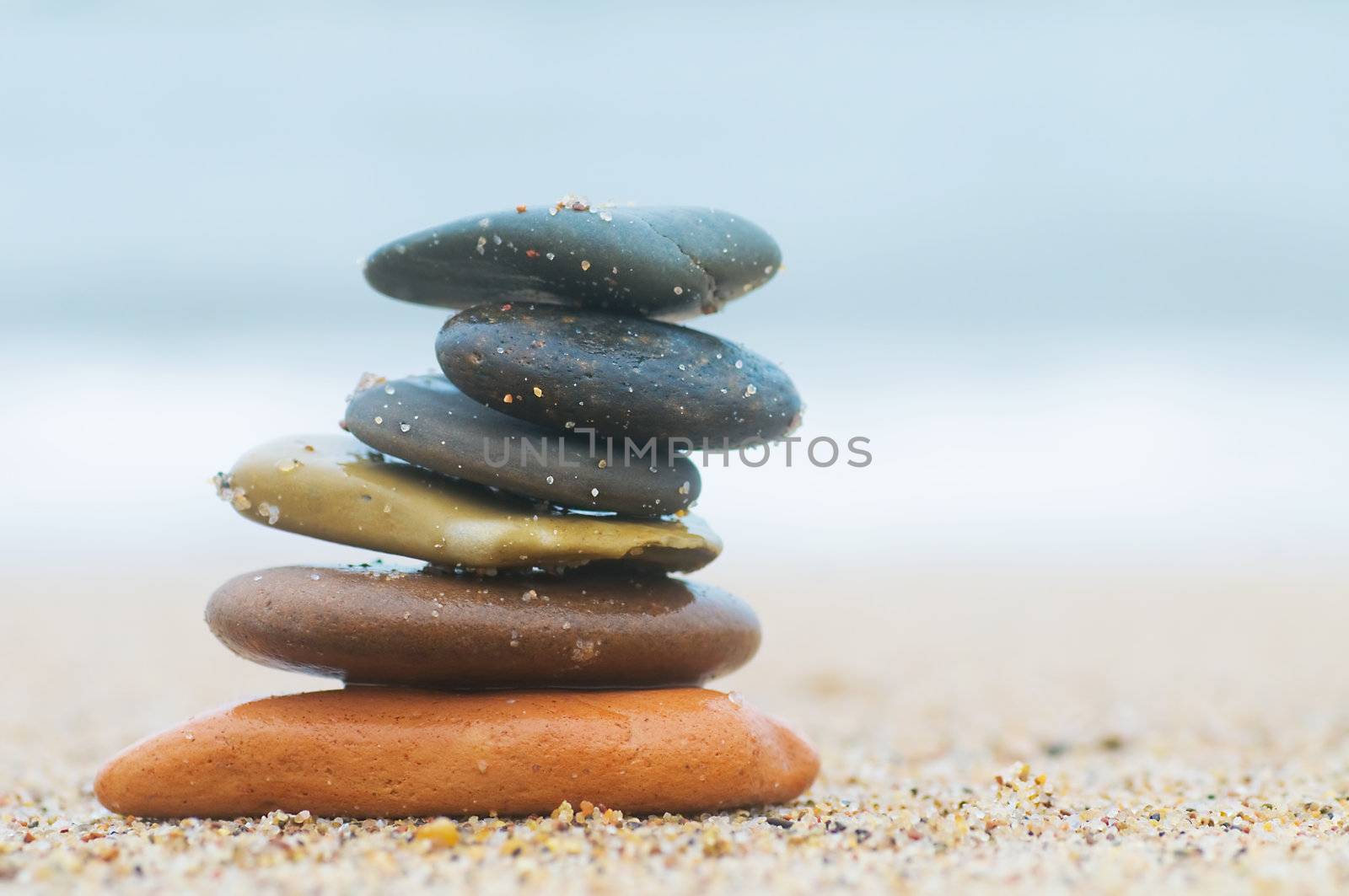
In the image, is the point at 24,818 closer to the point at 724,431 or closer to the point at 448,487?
the point at 448,487

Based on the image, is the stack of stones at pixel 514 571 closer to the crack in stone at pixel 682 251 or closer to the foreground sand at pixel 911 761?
the crack in stone at pixel 682 251

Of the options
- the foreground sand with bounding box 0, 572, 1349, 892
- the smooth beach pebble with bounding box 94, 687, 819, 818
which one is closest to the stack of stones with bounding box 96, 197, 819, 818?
the smooth beach pebble with bounding box 94, 687, 819, 818

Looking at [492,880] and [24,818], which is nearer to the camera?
[492,880]

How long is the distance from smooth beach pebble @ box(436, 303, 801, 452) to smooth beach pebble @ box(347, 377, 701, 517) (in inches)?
4.1

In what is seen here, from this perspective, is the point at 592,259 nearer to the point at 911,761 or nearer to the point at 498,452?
the point at 498,452

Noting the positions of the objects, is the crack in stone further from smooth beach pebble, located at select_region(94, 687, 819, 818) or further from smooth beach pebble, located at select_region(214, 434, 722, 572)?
smooth beach pebble, located at select_region(94, 687, 819, 818)

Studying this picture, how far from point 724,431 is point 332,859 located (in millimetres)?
2127

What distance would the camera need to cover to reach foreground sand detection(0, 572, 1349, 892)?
3.23 meters

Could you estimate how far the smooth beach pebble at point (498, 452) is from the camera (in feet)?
14.4

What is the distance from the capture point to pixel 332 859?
3.38 metres

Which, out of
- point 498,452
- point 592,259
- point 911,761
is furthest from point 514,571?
point 911,761

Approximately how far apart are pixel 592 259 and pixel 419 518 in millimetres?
1201

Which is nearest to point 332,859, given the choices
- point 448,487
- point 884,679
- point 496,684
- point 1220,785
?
point 496,684

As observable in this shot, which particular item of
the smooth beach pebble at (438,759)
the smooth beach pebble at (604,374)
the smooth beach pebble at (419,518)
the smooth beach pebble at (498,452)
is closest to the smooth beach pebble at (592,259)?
the smooth beach pebble at (604,374)
